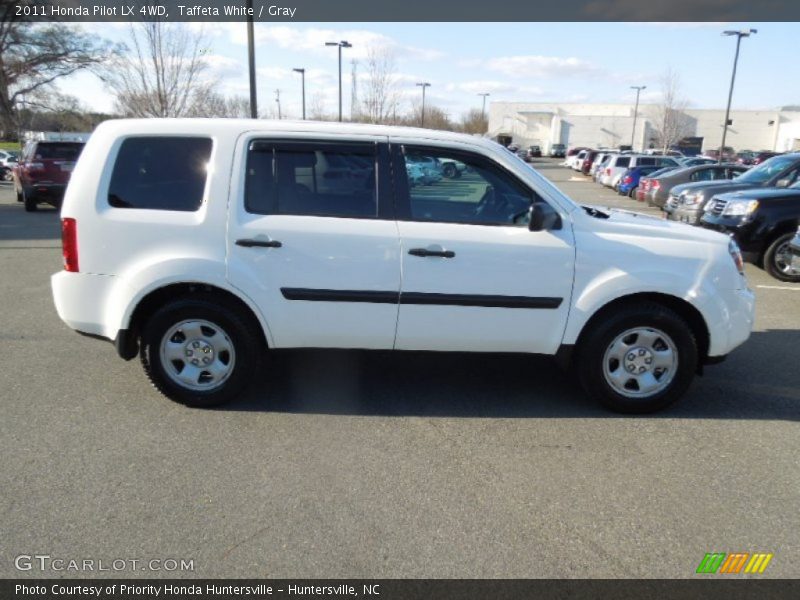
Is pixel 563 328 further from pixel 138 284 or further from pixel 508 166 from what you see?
pixel 138 284

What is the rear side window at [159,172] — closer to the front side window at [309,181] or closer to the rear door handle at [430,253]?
the front side window at [309,181]

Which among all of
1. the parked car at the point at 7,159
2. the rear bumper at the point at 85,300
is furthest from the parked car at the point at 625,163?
the parked car at the point at 7,159

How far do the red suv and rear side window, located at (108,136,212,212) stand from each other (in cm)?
1263

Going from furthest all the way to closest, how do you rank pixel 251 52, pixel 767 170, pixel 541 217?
pixel 251 52, pixel 767 170, pixel 541 217

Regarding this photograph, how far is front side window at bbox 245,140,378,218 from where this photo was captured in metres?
3.85

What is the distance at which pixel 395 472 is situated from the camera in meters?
3.30

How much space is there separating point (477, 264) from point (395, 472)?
140cm

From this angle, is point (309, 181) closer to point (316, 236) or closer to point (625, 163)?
point (316, 236)

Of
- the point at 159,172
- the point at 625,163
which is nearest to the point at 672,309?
the point at 159,172

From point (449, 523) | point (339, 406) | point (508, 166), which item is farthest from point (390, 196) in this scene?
point (449, 523)

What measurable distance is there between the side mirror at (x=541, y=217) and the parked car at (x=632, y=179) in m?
21.2

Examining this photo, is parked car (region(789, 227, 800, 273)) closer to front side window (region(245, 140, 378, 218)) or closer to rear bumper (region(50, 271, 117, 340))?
front side window (region(245, 140, 378, 218))

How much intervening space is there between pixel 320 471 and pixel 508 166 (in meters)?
2.28
